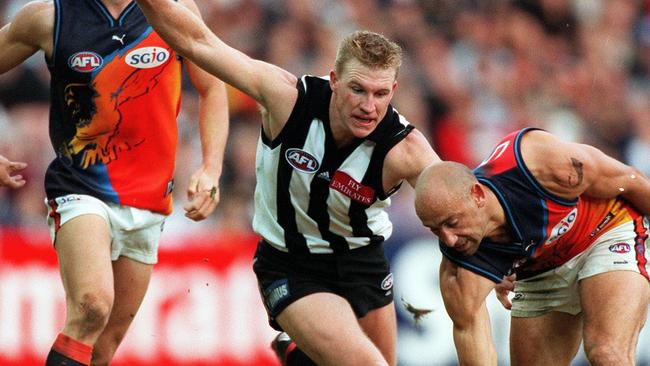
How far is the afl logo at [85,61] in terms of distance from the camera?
640 centimetres

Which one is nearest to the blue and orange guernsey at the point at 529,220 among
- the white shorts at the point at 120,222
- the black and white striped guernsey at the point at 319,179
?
the black and white striped guernsey at the point at 319,179

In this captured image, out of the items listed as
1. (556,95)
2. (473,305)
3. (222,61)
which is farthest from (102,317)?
(556,95)

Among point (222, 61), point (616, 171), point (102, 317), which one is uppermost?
point (222, 61)

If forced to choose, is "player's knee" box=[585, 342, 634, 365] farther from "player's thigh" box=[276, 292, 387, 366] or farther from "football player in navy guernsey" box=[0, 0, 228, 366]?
"football player in navy guernsey" box=[0, 0, 228, 366]

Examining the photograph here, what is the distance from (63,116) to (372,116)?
6.29ft

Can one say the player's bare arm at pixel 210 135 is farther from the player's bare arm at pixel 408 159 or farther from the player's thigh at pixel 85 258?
the player's bare arm at pixel 408 159

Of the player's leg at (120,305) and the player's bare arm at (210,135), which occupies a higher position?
the player's bare arm at (210,135)

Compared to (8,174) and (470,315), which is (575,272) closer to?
(470,315)

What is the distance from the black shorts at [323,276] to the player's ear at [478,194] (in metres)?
0.95

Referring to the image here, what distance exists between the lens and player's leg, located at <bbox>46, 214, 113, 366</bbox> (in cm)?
598

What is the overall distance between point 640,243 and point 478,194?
4.45 feet

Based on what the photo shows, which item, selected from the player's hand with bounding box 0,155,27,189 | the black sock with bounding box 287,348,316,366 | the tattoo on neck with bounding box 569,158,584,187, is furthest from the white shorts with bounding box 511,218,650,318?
the player's hand with bounding box 0,155,27,189

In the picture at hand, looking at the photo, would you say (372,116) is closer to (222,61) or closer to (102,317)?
(222,61)

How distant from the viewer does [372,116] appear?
19.4ft
